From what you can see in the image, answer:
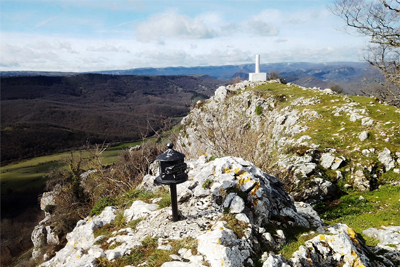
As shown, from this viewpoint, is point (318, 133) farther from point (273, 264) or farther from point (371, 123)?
point (273, 264)

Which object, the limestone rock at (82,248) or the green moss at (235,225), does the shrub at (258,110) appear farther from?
the green moss at (235,225)

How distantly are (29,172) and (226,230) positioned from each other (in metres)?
92.5

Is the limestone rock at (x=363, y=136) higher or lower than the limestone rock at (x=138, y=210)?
higher

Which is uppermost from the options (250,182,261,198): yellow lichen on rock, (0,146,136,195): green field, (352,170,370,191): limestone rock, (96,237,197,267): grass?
(250,182,261,198): yellow lichen on rock

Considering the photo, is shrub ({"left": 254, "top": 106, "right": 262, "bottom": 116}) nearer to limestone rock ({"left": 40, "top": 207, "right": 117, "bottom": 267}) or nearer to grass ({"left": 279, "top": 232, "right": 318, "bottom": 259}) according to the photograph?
grass ({"left": 279, "top": 232, "right": 318, "bottom": 259})

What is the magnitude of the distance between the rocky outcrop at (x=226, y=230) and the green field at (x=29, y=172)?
51.9m

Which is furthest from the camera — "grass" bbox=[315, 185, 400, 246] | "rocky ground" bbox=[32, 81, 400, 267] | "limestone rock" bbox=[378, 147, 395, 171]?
"limestone rock" bbox=[378, 147, 395, 171]

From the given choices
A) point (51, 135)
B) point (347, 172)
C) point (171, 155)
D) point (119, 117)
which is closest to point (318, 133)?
point (347, 172)

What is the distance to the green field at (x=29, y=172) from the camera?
6506cm

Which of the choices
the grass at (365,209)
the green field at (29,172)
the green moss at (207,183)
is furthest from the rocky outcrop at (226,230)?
the green field at (29,172)

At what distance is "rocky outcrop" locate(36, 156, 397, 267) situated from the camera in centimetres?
467

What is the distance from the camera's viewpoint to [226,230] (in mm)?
4957

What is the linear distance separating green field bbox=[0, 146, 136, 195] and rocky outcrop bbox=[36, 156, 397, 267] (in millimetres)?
51853

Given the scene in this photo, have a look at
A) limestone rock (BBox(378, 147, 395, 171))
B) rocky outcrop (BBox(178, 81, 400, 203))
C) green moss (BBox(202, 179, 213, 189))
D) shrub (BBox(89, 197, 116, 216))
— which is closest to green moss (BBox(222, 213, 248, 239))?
green moss (BBox(202, 179, 213, 189))
